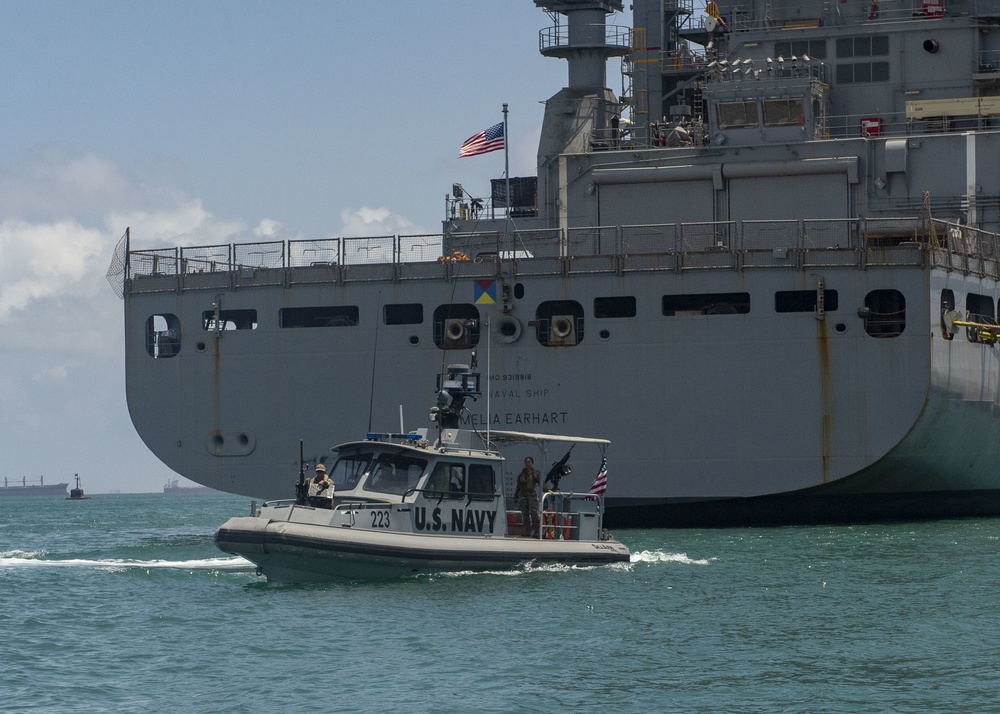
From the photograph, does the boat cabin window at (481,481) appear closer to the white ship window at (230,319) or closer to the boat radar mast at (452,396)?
the boat radar mast at (452,396)

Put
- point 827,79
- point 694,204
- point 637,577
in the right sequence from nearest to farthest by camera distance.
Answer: point 637,577, point 694,204, point 827,79

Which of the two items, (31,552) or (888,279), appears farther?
(31,552)

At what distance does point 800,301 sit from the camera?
30562 mm

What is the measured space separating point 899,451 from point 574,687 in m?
16.4

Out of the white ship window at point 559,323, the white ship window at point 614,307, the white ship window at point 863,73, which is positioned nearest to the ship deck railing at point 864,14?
the white ship window at point 863,73

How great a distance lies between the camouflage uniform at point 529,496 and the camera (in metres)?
24.4

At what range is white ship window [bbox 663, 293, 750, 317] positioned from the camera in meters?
30.8

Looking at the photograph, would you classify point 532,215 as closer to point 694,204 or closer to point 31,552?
point 694,204

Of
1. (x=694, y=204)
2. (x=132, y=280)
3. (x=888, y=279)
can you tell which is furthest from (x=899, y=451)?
(x=132, y=280)

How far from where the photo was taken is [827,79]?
3812cm

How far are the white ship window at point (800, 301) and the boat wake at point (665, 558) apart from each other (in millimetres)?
6503

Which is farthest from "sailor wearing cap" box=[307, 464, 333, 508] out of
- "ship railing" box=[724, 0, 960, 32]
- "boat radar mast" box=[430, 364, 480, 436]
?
"ship railing" box=[724, 0, 960, 32]

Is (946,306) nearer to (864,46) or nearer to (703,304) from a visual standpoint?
(703,304)

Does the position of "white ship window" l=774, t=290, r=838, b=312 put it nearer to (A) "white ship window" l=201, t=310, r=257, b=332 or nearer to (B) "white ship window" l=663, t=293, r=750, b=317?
(B) "white ship window" l=663, t=293, r=750, b=317
